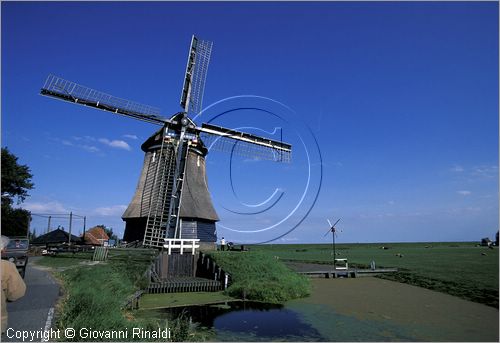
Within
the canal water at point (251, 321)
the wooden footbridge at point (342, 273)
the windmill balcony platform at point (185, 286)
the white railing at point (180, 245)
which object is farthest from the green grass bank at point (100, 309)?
the wooden footbridge at point (342, 273)

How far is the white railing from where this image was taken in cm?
2211

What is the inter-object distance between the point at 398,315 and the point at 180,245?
1350 cm

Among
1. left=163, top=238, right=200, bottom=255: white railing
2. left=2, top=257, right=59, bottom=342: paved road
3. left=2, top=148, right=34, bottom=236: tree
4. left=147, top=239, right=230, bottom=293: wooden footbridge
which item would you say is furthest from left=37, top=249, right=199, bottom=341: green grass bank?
left=2, top=148, right=34, bottom=236: tree

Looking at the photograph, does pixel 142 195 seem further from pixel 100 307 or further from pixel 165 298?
pixel 100 307

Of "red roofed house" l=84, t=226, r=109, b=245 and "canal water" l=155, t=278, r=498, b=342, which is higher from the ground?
"red roofed house" l=84, t=226, r=109, b=245

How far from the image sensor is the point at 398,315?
14523 mm

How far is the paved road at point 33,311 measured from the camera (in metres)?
7.80

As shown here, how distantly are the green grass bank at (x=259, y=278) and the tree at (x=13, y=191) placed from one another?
32829 mm

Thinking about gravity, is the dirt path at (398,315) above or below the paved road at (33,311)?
below

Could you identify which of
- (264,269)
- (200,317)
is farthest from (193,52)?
(200,317)

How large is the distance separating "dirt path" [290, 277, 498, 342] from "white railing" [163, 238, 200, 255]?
817 cm

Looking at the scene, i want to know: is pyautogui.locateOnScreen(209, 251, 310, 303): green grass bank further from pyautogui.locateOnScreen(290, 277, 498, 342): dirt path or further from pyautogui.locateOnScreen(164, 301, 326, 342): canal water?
pyautogui.locateOnScreen(164, 301, 326, 342): canal water

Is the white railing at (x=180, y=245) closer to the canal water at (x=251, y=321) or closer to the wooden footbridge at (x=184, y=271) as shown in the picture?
the wooden footbridge at (x=184, y=271)

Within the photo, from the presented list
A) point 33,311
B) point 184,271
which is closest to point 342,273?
point 184,271
